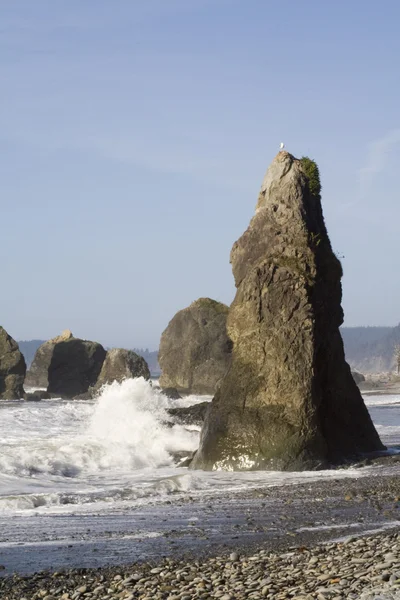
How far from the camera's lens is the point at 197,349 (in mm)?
64062

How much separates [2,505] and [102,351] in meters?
57.3

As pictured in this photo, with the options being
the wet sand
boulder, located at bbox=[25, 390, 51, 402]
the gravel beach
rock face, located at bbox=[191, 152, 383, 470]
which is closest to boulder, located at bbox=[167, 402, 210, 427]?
rock face, located at bbox=[191, 152, 383, 470]

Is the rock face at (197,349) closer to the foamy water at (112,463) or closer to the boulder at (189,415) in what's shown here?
the foamy water at (112,463)

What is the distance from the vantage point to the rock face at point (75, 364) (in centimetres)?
7112

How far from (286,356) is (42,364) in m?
62.8

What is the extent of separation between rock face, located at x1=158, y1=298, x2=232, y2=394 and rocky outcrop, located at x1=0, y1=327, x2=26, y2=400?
33.5ft

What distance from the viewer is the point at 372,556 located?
996 centimetres

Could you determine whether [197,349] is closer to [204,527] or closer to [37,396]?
[37,396]

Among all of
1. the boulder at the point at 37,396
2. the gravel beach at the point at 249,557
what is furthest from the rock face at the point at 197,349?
the gravel beach at the point at 249,557

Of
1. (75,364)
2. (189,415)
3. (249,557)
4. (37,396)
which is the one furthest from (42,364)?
(249,557)

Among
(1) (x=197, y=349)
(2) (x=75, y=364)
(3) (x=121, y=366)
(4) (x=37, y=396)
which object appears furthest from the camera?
(2) (x=75, y=364)

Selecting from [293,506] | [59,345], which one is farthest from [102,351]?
[293,506]

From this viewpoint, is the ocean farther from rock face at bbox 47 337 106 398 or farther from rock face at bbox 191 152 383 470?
rock face at bbox 47 337 106 398

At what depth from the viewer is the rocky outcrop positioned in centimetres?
6250
